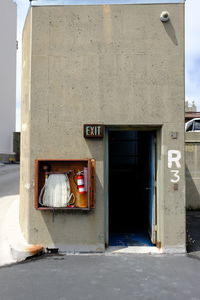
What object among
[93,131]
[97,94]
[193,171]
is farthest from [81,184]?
[193,171]

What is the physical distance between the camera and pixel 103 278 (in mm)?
3766

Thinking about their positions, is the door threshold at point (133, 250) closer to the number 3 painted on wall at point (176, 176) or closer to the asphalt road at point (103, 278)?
the asphalt road at point (103, 278)

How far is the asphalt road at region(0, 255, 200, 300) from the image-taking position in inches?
131

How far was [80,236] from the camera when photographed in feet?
15.6

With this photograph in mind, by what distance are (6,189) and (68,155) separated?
5070 millimetres

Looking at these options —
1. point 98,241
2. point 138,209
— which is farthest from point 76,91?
point 138,209

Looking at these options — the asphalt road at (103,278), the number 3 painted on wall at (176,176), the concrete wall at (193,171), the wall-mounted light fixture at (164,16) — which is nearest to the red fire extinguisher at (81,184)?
the asphalt road at (103,278)

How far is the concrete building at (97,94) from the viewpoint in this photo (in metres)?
4.79

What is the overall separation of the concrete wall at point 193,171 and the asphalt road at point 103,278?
4224 mm

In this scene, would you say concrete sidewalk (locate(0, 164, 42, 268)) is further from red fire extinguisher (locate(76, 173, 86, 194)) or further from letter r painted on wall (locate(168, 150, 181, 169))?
letter r painted on wall (locate(168, 150, 181, 169))

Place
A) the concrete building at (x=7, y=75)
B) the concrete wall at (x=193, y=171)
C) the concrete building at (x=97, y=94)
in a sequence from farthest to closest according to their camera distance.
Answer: the concrete building at (x=7, y=75)
the concrete wall at (x=193, y=171)
the concrete building at (x=97, y=94)

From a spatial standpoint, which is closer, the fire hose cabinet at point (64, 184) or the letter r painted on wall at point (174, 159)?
the fire hose cabinet at point (64, 184)

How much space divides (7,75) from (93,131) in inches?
731

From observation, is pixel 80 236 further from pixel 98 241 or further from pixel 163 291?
pixel 163 291
